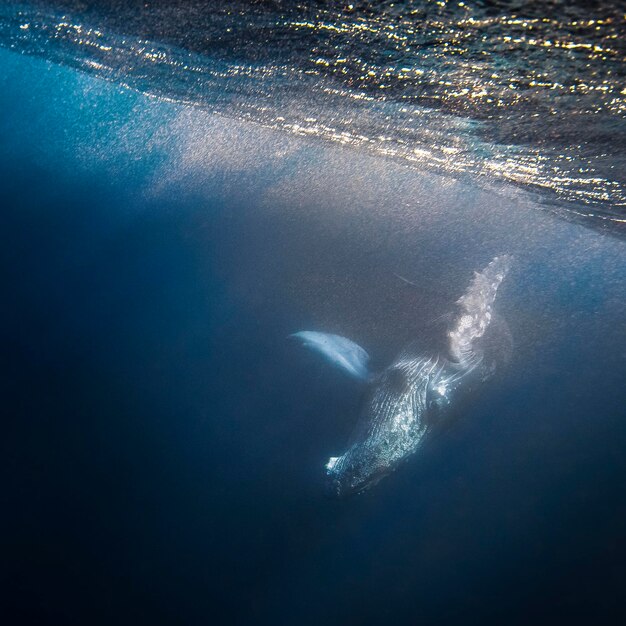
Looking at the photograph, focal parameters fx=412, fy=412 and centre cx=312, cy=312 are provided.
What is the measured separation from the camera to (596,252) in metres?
2.76

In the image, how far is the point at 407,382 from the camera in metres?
2.43

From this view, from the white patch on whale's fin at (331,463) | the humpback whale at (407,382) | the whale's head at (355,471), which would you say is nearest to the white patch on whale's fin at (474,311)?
the humpback whale at (407,382)

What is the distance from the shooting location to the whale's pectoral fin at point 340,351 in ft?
8.21

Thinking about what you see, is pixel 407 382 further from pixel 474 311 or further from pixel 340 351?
pixel 474 311

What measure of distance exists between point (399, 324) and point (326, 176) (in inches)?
44.3

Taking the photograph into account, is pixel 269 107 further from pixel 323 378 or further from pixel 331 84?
pixel 323 378

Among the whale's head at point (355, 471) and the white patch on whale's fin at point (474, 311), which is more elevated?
the white patch on whale's fin at point (474, 311)

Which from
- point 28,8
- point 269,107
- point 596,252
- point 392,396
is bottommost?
point 392,396

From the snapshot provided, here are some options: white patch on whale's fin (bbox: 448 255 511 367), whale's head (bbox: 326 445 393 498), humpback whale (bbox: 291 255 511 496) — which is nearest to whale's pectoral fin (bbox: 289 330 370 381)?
humpback whale (bbox: 291 255 511 496)

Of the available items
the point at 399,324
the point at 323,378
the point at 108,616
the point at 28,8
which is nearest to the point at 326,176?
the point at 399,324

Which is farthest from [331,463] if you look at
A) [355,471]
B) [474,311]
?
[474,311]

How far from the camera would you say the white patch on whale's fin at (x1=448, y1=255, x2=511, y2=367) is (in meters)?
2.55

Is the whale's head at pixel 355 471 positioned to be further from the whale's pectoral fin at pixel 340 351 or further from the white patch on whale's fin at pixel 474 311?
the white patch on whale's fin at pixel 474 311

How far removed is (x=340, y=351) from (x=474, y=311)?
932 mm
